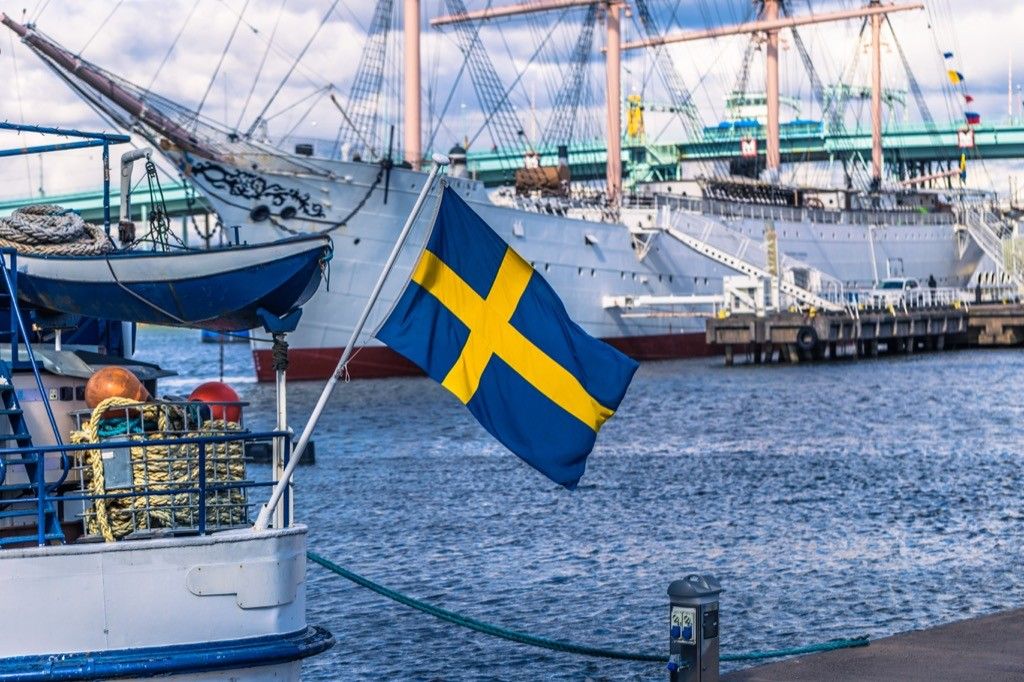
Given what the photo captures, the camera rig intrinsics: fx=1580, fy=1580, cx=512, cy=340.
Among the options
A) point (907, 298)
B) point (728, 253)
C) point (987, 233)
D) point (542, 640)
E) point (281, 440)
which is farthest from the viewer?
point (987, 233)

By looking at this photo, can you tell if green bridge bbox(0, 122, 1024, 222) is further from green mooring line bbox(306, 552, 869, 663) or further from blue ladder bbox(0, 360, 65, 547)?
blue ladder bbox(0, 360, 65, 547)

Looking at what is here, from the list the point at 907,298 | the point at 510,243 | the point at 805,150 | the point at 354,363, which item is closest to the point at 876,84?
the point at 805,150

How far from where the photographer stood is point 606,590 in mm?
19422

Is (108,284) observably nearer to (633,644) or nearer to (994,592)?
(633,644)

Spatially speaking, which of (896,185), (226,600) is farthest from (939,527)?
(896,185)

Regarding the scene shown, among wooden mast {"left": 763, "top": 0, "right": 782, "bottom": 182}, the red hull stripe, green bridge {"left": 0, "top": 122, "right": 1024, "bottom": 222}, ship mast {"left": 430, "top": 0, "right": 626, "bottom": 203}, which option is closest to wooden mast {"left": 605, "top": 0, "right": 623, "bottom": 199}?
ship mast {"left": 430, "top": 0, "right": 626, "bottom": 203}

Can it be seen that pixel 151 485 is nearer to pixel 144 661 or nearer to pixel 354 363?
pixel 144 661

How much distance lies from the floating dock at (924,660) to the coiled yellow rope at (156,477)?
13.3ft

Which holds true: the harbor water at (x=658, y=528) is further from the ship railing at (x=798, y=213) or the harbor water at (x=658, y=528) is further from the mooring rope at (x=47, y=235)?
the ship railing at (x=798, y=213)

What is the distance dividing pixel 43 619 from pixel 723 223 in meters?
70.4

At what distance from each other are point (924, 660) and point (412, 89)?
50.1 m

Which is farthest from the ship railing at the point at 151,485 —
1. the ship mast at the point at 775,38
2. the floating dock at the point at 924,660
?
the ship mast at the point at 775,38

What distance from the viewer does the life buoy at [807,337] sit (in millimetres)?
66000

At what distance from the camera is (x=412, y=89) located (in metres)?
60.1
